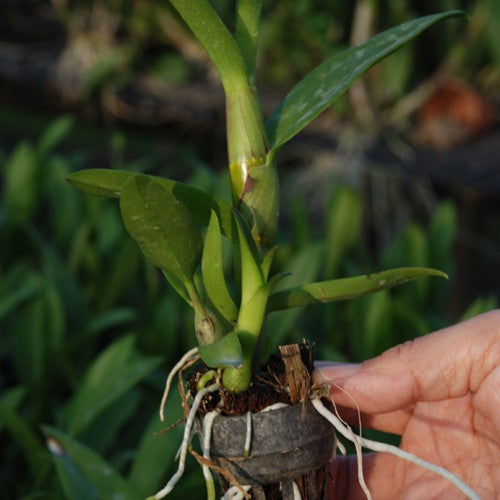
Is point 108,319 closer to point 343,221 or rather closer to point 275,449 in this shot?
point 343,221

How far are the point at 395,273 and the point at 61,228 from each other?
53.5 inches

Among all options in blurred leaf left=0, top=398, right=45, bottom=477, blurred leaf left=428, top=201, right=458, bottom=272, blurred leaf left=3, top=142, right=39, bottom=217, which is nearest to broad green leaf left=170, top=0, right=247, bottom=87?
blurred leaf left=0, top=398, right=45, bottom=477

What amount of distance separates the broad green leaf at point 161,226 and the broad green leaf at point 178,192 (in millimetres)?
21

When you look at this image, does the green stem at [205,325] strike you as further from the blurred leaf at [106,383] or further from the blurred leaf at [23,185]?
the blurred leaf at [23,185]

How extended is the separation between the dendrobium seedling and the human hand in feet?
0.43

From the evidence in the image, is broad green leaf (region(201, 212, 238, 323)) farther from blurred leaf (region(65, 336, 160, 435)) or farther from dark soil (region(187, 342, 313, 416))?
blurred leaf (region(65, 336, 160, 435))

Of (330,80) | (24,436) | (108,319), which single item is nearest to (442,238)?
(108,319)

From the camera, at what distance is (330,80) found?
2.61ft

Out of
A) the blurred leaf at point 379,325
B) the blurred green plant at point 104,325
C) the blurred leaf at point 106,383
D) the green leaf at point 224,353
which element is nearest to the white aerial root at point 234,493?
the green leaf at point 224,353

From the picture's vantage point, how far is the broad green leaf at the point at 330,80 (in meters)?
0.78

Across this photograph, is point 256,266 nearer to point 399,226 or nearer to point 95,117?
point 399,226

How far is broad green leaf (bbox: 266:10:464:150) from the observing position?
0.78m

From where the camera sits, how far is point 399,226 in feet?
9.30

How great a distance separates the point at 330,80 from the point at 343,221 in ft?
3.63
